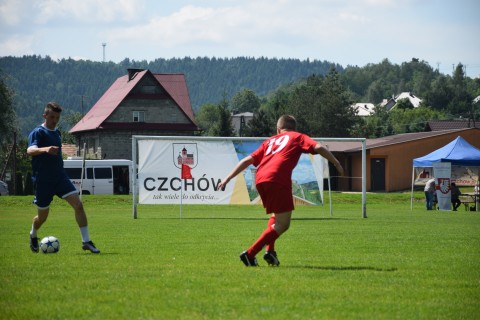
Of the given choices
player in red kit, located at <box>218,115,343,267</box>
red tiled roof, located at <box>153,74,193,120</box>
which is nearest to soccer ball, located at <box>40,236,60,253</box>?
player in red kit, located at <box>218,115,343,267</box>

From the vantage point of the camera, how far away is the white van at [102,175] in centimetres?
5772

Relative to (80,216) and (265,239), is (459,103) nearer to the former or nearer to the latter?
(80,216)

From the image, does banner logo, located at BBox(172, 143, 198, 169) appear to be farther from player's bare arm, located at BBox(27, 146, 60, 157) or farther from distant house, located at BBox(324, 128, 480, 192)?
distant house, located at BBox(324, 128, 480, 192)

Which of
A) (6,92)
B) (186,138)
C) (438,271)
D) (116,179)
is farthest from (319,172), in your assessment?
(6,92)

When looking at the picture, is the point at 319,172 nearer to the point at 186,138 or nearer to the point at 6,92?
the point at 186,138

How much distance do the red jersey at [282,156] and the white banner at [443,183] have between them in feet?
92.8

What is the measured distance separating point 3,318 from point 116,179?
180 feet

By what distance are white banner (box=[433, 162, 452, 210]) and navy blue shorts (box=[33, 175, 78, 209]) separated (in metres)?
28.0

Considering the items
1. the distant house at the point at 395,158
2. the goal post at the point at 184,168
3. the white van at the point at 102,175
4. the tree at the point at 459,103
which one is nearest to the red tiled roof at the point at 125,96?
the distant house at the point at 395,158

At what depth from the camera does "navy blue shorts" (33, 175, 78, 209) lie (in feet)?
40.6

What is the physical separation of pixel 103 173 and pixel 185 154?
3224cm

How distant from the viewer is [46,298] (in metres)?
7.88

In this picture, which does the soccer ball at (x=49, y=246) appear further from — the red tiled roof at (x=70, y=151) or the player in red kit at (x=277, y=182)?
the red tiled roof at (x=70, y=151)

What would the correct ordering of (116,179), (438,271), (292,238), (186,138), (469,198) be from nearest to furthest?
1. (438,271)
2. (292,238)
3. (186,138)
4. (469,198)
5. (116,179)
